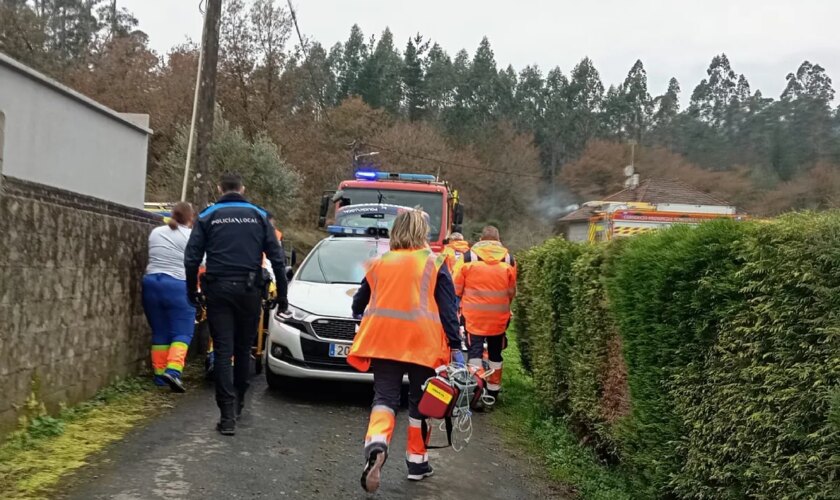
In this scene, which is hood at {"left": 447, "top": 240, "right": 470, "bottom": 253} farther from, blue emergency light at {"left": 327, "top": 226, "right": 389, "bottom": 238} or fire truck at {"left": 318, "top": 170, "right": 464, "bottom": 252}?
fire truck at {"left": 318, "top": 170, "right": 464, "bottom": 252}

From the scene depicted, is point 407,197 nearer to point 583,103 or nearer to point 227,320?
point 227,320

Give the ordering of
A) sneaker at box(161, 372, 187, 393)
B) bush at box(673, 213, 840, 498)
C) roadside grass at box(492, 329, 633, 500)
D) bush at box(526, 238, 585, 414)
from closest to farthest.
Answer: bush at box(673, 213, 840, 498)
roadside grass at box(492, 329, 633, 500)
sneaker at box(161, 372, 187, 393)
bush at box(526, 238, 585, 414)

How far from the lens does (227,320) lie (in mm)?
5973

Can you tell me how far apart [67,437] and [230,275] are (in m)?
1.63

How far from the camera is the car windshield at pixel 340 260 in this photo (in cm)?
865

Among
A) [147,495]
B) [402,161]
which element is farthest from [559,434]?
[402,161]

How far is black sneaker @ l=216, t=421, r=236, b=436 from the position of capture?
593cm

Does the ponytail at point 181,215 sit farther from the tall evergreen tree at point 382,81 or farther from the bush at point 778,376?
the tall evergreen tree at point 382,81

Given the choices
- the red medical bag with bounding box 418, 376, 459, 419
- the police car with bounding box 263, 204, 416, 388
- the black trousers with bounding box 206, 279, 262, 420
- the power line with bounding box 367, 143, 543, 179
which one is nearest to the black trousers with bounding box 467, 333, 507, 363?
the police car with bounding box 263, 204, 416, 388

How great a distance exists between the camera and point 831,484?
2.86m

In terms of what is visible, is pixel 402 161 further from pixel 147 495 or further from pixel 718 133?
pixel 147 495

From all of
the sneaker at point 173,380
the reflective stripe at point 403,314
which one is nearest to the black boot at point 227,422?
the sneaker at point 173,380

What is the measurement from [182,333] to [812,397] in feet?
18.7

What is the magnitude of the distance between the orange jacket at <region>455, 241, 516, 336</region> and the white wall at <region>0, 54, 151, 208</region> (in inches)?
193
